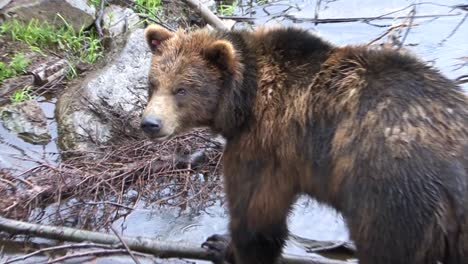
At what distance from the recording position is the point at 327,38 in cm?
1006

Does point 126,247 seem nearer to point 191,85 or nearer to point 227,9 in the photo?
point 191,85

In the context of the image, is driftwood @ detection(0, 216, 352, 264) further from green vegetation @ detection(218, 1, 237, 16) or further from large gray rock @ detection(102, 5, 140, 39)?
green vegetation @ detection(218, 1, 237, 16)

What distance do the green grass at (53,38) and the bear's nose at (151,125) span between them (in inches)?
174

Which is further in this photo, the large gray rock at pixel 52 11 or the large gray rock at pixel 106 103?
the large gray rock at pixel 52 11

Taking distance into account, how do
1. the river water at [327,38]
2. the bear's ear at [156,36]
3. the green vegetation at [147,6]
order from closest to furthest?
the bear's ear at [156,36], the river water at [327,38], the green vegetation at [147,6]

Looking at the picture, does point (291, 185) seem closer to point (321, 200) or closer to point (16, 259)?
point (321, 200)

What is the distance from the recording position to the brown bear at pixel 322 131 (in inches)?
191

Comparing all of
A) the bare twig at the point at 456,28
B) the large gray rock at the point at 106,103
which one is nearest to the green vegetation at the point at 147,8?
the large gray rock at the point at 106,103

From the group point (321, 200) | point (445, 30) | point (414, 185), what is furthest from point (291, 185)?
point (445, 30)

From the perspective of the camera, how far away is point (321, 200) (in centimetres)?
555

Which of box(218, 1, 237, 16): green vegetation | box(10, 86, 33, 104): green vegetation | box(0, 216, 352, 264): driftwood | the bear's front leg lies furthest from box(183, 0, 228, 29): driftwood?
the bear's front leg

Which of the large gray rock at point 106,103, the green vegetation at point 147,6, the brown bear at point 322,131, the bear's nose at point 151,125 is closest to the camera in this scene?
the brown bear at point 322,131

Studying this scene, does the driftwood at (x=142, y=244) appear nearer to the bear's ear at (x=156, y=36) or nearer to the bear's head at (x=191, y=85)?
the bear's head at (x=191, y=85)

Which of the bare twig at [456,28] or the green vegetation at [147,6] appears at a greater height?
the bare twig at [456,28]
